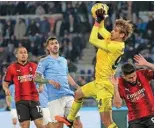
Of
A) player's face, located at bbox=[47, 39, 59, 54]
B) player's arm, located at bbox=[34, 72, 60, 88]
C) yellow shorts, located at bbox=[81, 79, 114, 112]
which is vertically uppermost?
player's face, located at bbox=[47, 39, 59, 54]

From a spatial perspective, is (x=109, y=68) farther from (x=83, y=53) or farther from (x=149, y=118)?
(x=83, y=53)

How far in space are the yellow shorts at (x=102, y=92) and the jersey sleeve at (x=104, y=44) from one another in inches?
17.0

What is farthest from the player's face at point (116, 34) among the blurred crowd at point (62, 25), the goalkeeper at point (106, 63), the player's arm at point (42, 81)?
the blurred crowd at point (62, 25)

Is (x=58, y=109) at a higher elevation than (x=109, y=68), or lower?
lower

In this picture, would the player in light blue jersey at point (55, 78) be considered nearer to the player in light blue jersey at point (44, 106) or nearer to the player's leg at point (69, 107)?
the player's leg at point (69, 107)

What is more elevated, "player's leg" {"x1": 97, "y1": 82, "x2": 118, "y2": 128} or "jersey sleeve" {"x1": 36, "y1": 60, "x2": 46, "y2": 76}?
"jersey sleeve" {"x1": 36, "y1": 60, "x2": 46, "y2": 76}

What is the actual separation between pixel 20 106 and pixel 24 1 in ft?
34.6

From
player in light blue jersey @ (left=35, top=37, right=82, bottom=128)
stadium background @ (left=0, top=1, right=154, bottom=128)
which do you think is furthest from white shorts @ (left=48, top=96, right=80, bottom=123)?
stadium background @ (left=0, top=1, right=154, bottom=128)

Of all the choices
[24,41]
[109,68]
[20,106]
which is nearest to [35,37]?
[24,41]

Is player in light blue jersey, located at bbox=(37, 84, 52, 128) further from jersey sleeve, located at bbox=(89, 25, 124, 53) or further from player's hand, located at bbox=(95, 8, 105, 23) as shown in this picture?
player's hand, located at bbox=(95, 8, 105, 23)

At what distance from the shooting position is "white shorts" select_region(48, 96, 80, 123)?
9.84 meters

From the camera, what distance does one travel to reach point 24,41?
19.9 metres

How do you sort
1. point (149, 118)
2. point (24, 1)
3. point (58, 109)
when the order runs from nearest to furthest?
point (149, 118), point (58, 109), point (24, 1)

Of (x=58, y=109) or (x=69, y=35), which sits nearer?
(x=58, y=109)
